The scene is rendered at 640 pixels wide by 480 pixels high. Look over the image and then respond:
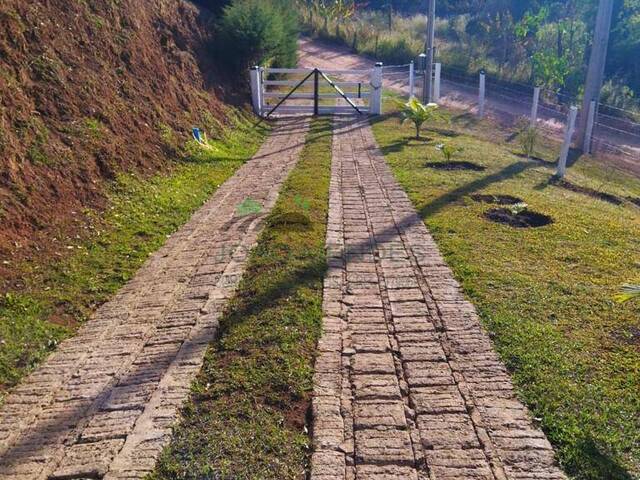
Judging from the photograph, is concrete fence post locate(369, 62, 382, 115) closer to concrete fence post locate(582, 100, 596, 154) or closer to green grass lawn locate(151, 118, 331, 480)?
concrete fence post locate(582, 100, 596, 154)

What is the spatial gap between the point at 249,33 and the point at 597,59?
8.80 metres

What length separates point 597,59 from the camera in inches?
538

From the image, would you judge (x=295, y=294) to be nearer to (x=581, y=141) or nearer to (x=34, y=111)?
(x=34, y=111)

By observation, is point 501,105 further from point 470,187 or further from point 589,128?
point 470,187

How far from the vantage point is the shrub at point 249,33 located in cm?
1554

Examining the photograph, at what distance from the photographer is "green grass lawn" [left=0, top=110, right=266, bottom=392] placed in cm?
459

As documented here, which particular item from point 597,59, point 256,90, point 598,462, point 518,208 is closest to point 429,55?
point 597,59

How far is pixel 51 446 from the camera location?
3438 millimetres

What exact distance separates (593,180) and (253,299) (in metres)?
9.02

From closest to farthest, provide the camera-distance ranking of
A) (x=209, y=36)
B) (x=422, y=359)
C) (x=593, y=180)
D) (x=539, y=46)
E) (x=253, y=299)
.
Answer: (x=422, y=359)
(x=253, y=299)
(x=593, y=180)
(x=209, y=36)
(x=539, y=46)

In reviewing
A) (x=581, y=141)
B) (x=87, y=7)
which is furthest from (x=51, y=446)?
(x=581, y=141)

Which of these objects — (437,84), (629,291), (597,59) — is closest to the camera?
(629,291)

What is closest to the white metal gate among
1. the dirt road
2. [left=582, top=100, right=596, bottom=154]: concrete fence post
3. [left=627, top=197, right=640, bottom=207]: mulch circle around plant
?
the dirt road

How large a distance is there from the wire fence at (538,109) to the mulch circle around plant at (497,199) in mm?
5972
